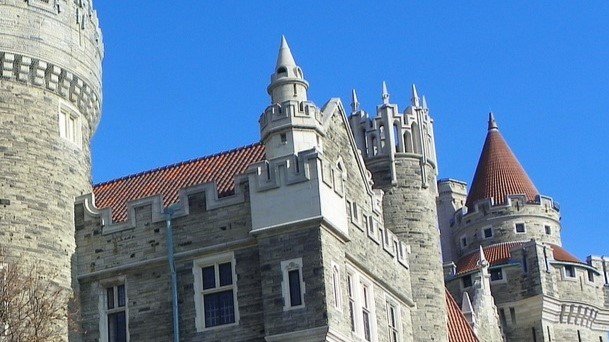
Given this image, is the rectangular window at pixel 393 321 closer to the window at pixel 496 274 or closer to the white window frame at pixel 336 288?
the white window frame at pixel 336 288

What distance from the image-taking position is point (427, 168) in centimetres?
3884

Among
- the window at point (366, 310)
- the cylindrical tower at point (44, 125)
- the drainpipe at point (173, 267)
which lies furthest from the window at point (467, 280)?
the drainpipe at point (173, 267)

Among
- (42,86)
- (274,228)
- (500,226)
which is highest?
(500,226)

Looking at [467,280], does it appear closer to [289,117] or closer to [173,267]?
[289,117]

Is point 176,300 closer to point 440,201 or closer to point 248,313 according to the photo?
point 248,313

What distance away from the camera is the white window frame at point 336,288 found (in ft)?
89.5

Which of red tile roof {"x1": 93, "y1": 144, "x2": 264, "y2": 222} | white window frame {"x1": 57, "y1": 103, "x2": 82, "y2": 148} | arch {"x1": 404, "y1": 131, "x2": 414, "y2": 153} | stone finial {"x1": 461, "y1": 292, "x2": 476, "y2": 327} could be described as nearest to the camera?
white window frame {"x1": 57, "y1": 103, "x2": 82, "y2": 148}

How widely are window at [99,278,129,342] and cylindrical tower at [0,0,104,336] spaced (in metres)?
0.91

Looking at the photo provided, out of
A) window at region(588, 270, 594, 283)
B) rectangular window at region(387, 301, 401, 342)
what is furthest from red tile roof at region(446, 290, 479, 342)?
window at region(588, 270, 594, 283)

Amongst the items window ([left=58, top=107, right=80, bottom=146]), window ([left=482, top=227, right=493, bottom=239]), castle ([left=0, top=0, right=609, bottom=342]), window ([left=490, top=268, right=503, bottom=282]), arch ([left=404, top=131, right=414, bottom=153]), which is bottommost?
castle ([left=0, top=0, right=609, bottom=342])

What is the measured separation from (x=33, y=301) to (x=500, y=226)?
1358 inches

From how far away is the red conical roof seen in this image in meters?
57.0

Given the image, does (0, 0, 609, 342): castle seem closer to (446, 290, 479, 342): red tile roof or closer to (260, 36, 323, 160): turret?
(260, 36, 323, 160): turret

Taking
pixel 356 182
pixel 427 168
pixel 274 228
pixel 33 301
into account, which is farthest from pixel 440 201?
pixel 33 301
